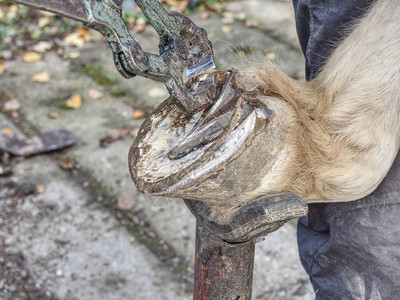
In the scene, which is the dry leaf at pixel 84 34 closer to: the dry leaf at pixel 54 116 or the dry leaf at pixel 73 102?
the dry leaf at pixel 73 102

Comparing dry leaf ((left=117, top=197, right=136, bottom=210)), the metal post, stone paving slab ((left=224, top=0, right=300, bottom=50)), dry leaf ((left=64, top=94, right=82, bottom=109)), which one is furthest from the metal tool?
stone paving slab ((left=224, top=0, right=300, bottom=50))

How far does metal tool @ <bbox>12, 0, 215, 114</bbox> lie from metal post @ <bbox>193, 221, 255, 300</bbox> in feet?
0.98

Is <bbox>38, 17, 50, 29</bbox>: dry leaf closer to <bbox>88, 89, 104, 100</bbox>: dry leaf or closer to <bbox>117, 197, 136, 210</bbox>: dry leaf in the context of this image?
<bbox>88, 89, 104, 100</bbox>: dry leaf

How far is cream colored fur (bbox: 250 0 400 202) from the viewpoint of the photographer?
3.37 feet

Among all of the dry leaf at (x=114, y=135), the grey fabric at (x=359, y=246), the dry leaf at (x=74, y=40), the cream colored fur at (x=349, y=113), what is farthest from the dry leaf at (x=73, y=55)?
the cream colored fur at (x=349, y=113)

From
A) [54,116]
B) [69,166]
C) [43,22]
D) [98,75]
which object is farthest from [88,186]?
[43,22]

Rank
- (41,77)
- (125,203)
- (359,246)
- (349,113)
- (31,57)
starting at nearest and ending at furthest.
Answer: (349,113)
(359,246)
(125,203)
(41,77)
(31,57)

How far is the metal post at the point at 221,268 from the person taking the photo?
3.65ft

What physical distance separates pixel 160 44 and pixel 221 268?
1.51 ft

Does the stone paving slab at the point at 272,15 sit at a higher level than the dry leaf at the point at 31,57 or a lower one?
higher

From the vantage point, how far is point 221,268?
3.69 feet

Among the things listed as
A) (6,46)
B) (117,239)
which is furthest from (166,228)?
(6,46)

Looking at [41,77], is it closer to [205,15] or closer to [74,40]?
[74,40]

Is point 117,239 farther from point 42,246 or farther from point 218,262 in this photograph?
point 218,262
